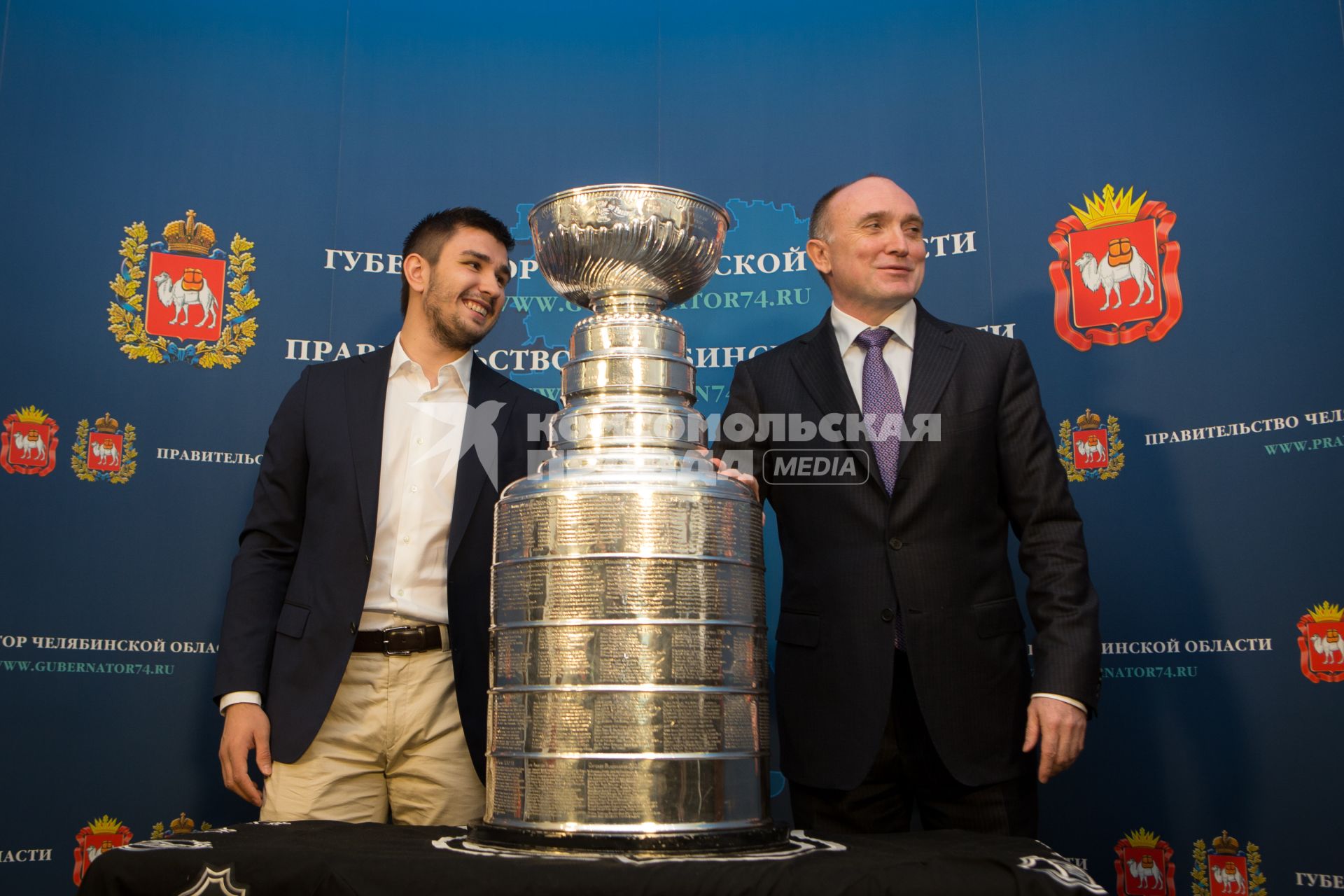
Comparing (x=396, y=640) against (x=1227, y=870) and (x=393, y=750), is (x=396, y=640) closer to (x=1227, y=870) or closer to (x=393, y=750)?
(x=393, y=750)

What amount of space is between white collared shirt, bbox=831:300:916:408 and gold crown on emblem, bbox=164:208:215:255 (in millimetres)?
2299

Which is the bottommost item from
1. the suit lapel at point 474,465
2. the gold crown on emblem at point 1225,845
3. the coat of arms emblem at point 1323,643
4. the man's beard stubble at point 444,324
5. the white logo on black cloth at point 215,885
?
the gold crown on emblem at point 1225,845

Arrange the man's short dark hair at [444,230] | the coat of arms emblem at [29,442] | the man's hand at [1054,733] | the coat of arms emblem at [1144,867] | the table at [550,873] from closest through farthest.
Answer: the table at [550,873], the man's hand at [1054,733], the man's short dark hair at [444,230], the coat of arms emblem at [1144,867], the coat of arms emblem at [29,442]

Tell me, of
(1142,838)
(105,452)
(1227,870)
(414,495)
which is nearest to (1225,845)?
(1227,870)

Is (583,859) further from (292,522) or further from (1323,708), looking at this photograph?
(1323,708)

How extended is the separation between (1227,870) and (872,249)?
212 centimetres

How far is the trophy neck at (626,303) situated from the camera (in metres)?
1.94

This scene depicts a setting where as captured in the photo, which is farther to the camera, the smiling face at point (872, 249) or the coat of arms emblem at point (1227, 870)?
the coat of arms emblem at point (1227, 870)

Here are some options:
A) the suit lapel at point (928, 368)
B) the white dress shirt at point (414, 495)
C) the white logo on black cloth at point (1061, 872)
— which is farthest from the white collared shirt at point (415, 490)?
the white logo on black cloth at point (1061, 872)

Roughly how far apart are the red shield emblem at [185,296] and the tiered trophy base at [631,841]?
8.88 feet

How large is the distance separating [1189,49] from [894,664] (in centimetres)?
249

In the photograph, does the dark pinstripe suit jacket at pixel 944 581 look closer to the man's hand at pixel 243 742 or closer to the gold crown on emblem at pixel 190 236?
the man's hand at pixel 243 742

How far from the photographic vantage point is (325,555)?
8.68 feet

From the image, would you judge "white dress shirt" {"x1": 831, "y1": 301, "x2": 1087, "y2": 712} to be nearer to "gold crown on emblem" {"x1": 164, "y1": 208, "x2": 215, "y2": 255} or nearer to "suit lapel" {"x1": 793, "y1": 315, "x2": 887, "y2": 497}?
"suit lapel" {"x1": 793, "y1": 315, "x2": 887, "y2": 497}
